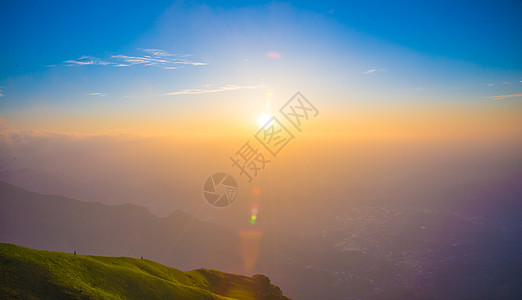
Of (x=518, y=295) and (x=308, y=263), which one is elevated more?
(x=308, y=263)

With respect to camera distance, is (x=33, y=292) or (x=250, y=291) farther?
(x=250, y=291)

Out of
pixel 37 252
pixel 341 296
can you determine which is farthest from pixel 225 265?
pixel 37 252

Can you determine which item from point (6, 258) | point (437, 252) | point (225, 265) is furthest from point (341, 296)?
point (6, 258)

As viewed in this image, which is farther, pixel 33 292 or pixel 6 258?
pixel 6 258

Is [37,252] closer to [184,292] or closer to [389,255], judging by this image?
[184,292]

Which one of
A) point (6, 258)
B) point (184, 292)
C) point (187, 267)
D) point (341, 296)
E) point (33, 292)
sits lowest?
point (341, 296)

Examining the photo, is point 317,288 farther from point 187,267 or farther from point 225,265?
point 187,267

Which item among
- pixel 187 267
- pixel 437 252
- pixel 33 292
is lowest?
pixel 437 252

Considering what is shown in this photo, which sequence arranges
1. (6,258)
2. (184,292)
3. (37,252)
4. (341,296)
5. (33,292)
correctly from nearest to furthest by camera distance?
(33,292)
(6,258)
(37,252)
(184,292)
(341,296)

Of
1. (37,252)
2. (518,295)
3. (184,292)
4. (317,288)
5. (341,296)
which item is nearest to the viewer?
(37,252)
